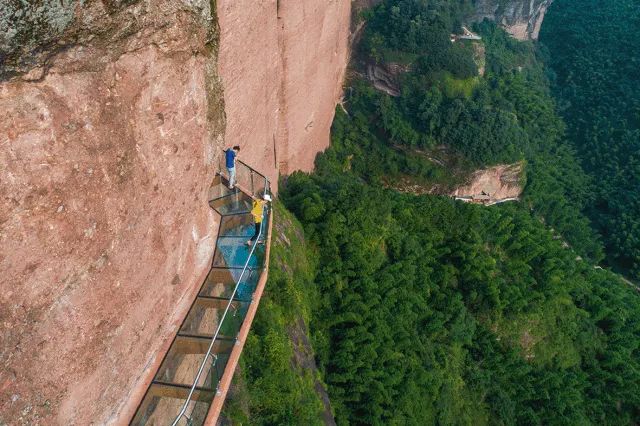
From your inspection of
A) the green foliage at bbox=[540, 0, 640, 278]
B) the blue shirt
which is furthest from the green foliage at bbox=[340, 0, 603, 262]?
the blue shirt

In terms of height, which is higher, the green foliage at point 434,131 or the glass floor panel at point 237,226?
the glass floor panel at point 237,226

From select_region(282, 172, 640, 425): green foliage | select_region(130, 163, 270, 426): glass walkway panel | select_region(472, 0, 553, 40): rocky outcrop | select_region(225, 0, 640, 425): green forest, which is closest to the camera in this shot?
select_region(130, 163, 270, 426): glass walkway panel

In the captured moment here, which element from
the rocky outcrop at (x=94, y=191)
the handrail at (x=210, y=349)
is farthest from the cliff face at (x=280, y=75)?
the rocky outcrop at (x=94, y=191)

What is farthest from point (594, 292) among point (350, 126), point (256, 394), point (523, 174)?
point (256, 394)

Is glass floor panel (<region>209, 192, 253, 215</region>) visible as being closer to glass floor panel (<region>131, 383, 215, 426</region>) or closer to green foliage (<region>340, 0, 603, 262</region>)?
glass floor panel (<region>131, 383, 215, 426</region>)

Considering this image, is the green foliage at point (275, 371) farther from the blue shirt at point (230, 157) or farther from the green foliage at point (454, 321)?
the blue shirt at point (230, 157)

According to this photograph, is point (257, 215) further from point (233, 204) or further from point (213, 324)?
point (213, 324)
